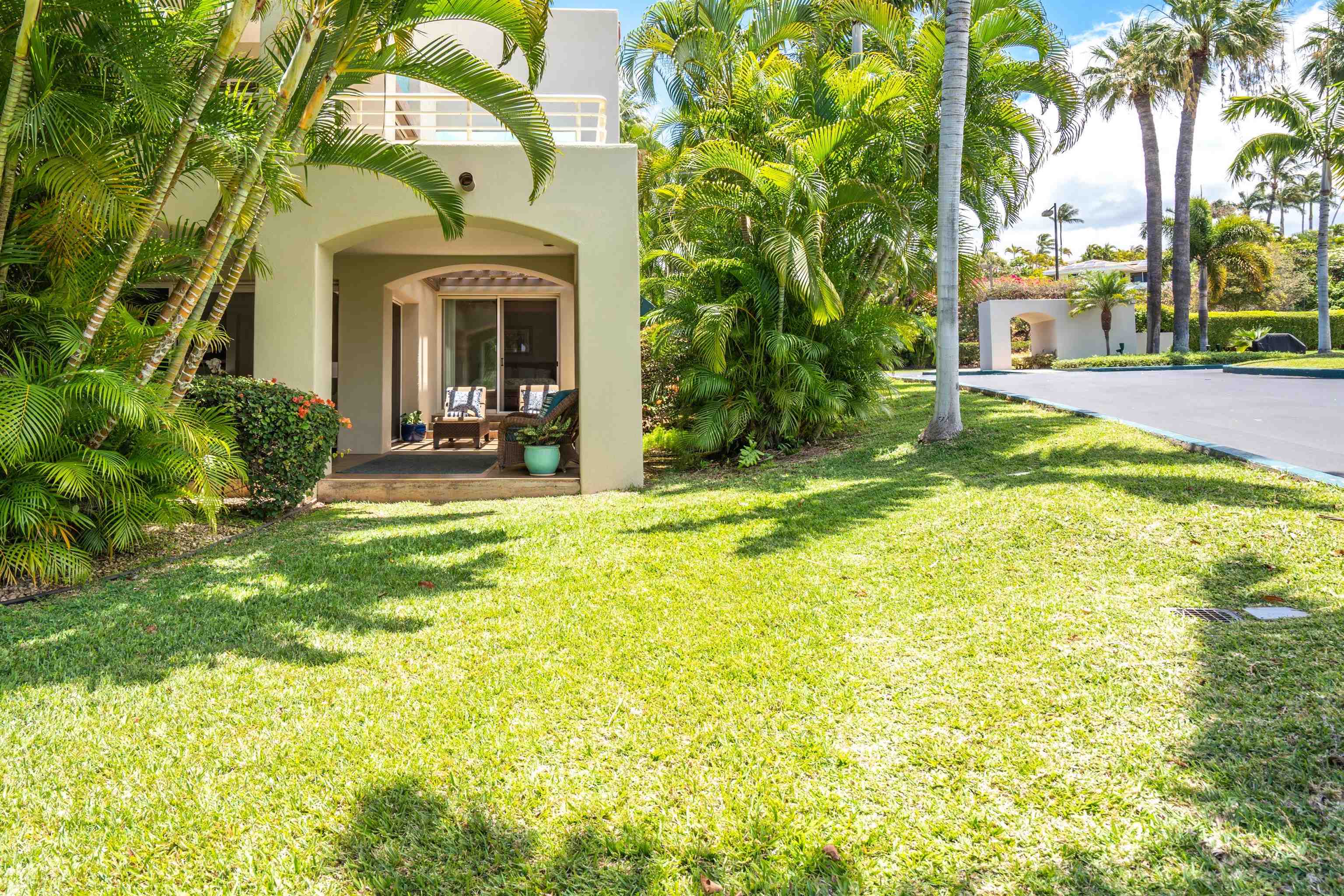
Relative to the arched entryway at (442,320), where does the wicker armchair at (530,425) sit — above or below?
below

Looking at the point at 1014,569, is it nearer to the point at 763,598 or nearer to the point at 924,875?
the point at 763,598

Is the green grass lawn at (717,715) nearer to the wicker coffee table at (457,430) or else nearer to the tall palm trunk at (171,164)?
the tall palm trunk at (171,164)

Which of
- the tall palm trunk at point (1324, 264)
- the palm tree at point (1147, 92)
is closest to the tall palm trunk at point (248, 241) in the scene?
the palm tree at point (1147, 92)

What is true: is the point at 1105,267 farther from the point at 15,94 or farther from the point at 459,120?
the point at 15,94

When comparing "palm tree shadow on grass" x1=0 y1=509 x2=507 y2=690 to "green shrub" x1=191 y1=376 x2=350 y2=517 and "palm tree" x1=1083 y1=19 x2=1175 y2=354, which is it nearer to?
"green shrub" x1=191 y1=376 x2=350 y2=517

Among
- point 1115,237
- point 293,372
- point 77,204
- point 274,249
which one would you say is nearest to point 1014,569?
point 77,204

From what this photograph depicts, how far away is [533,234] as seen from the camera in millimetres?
8852

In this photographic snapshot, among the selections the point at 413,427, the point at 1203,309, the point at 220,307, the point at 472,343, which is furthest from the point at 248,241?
the point at 1203,309

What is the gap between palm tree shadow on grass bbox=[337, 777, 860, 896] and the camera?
7.16 ft

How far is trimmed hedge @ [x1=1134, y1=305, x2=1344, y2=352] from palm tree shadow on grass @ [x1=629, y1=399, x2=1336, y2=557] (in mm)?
25699

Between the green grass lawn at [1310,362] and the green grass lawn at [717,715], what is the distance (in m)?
14.7

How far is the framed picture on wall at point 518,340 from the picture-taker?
15.5 m

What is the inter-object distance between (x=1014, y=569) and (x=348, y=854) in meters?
3.72

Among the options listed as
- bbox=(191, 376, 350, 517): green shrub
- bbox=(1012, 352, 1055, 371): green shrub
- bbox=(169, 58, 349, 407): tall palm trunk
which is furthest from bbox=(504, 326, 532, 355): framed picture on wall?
bbox=(1012, 352, 1055, 371): green shrub
